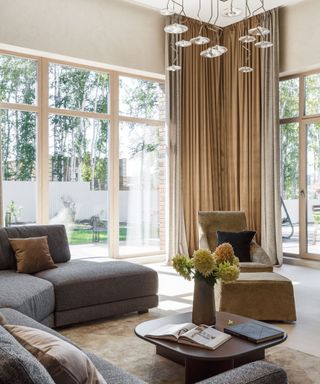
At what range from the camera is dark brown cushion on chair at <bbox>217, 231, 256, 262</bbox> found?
4.81 metres

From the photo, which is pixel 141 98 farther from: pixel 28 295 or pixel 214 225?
pixel 28 295

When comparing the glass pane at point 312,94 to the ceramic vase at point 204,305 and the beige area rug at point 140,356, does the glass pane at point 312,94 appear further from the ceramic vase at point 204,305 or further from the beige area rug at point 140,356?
the ceramic vase at point 204,305

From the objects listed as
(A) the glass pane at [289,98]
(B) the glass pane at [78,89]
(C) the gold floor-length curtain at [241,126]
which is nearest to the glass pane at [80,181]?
(B) the glass pane at [78,89]

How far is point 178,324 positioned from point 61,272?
143 cm

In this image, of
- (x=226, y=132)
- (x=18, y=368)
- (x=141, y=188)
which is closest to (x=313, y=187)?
(x=226, y=132)

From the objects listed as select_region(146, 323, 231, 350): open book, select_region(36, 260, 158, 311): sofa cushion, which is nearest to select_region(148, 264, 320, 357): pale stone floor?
select_region(36, 260, 158, 311): sofa cushion

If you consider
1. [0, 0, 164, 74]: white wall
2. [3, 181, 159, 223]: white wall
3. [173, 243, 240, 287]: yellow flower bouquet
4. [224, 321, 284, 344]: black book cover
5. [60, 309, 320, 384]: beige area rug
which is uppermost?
[0, 0, 164, 74]: white wall

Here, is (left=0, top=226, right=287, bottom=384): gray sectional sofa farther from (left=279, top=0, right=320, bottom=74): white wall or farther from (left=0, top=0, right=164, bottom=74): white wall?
(left=279, top=0, right=320, bottom=74): white wall

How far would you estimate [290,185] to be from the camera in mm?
6828

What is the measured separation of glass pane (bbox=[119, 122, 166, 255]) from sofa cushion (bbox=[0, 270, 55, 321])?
3091mm


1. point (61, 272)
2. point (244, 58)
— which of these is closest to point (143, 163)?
point (244, 58)

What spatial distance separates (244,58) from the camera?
6.94 m

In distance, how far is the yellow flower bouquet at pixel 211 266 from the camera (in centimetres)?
266

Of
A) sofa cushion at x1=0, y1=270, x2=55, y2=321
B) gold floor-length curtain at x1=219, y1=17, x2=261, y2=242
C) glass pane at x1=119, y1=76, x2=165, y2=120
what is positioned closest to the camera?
sofa cushion at x1=0, y1=270, x2=55, y2=321
